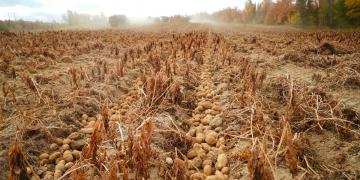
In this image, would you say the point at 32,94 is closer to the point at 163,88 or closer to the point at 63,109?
the point at 63,109

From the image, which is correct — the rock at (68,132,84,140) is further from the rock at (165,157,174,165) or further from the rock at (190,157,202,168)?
the rock at (190,157,202,168)

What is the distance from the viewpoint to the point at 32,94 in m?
2.25

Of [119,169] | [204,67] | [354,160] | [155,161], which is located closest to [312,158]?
[354,160]

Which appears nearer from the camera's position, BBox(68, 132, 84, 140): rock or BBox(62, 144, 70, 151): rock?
BBox(62, 144, 70, 151): rock

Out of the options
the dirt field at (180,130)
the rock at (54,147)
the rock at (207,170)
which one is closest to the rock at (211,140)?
the dirt field at (180,130)

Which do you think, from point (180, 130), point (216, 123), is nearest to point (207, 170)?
point (180, 130)

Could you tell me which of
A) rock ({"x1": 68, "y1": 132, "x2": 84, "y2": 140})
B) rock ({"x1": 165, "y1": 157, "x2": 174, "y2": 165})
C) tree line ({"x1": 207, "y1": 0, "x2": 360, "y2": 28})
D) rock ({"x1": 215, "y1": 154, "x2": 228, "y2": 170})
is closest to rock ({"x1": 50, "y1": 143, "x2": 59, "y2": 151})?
rock ({"x1": 68, "y1": 132, "x2": 84, "y2": 140})

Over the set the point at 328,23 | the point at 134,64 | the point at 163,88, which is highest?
the point at 328,23

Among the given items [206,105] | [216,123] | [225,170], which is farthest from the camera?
[206,105]

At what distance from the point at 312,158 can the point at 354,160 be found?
0.26 metres

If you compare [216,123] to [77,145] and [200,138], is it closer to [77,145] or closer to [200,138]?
[200,138]

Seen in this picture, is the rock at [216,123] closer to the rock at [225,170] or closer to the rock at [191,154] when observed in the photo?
the rock at [191,154]

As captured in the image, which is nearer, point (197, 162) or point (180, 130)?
point (197, 162)

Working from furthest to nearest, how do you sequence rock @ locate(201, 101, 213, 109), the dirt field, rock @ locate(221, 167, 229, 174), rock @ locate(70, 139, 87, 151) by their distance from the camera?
rock @ locate(201, 101, 213, 109), rock @ locate(70, 139, 87, 151), rock @ locate(221, 167, 229, 174), the dirt field
